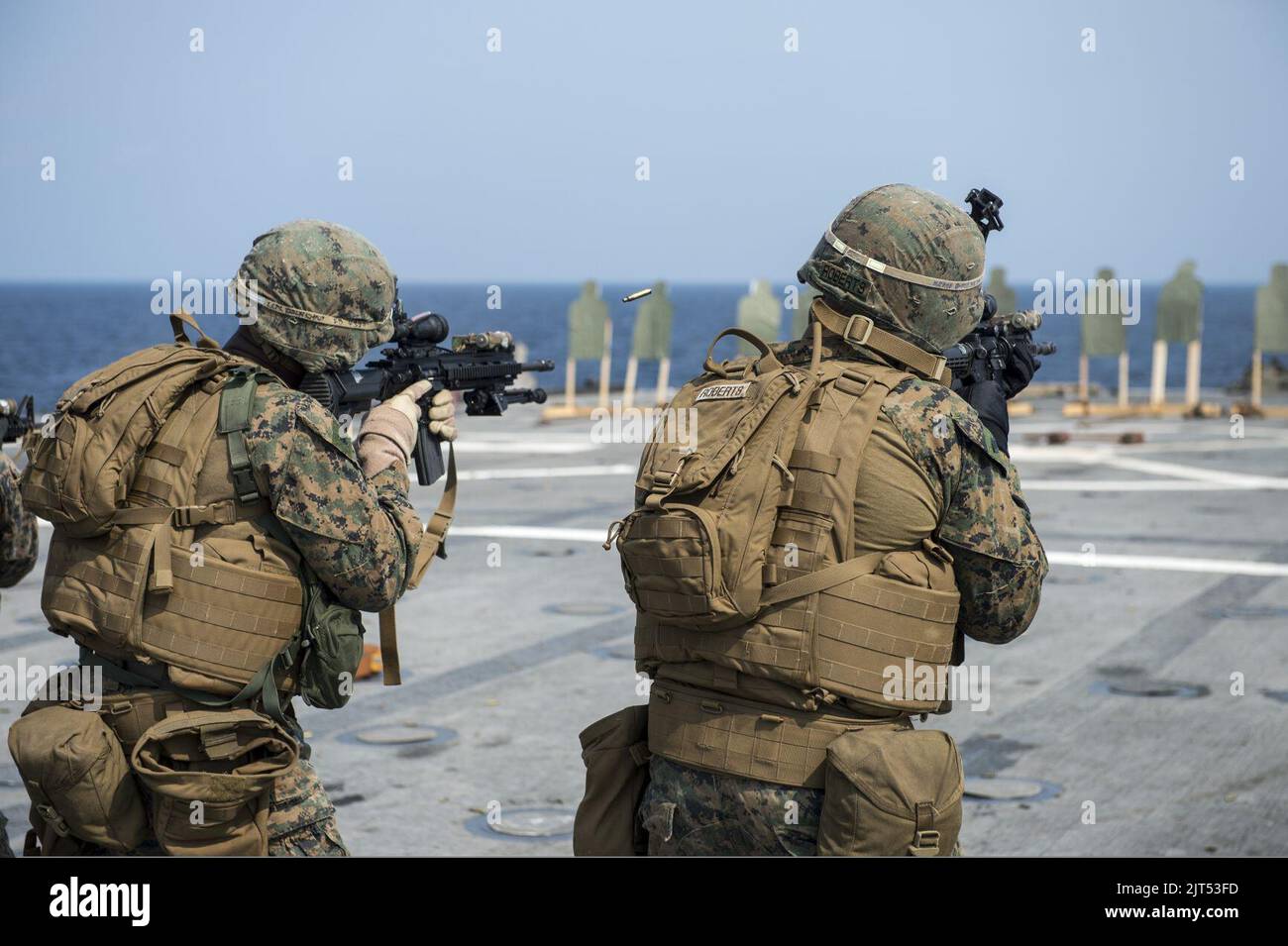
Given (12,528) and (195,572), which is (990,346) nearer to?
(195,572)

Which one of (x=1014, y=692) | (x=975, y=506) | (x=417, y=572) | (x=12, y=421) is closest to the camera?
(x=975, y=506)

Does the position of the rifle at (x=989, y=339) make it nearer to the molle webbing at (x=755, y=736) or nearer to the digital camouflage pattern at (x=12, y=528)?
the molle webbing at (x=755, y=736)

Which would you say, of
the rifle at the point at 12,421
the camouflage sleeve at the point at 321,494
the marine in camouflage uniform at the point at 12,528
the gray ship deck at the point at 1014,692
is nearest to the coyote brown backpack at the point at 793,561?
the camouflage sleeve at the point at 321,494

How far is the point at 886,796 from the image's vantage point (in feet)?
10.4

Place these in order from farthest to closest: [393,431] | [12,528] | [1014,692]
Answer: [1014,692], [12,528], [393,431]

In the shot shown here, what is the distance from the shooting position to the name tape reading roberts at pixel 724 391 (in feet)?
11.4

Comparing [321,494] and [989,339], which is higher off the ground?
[989,339]

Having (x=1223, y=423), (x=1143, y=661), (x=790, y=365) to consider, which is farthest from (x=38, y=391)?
(x=790, y=365)

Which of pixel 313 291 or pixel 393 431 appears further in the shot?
pixel 393 431

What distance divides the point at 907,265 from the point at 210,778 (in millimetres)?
1958

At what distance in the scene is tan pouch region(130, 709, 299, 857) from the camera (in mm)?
3439

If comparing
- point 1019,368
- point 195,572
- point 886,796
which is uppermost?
point 1019,368

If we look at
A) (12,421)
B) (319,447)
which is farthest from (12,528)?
(319,447)
